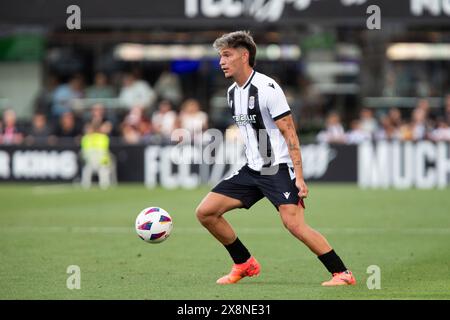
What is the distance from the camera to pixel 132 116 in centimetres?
2823

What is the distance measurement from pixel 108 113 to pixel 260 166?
787 inches

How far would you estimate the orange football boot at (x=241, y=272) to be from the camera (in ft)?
34.6

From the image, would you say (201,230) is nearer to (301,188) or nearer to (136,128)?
(301,188)

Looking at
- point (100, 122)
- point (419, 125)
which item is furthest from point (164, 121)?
point (419, 125)

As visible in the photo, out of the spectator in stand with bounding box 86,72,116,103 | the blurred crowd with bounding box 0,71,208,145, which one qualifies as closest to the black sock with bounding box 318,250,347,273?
the blurred crowd with bounding box 0,71,208,145

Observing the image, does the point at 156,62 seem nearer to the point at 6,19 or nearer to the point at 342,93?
the point at 342,93

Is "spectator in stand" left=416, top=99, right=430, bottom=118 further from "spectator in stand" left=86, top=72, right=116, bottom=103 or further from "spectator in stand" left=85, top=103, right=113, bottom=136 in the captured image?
"spectator in stand" left=86, top=72, right=116, bottom=103

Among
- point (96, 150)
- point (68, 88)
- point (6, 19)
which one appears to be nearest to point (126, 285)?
point (6, 19)

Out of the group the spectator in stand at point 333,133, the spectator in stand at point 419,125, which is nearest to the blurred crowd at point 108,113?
the spectator in stand at point 333,133

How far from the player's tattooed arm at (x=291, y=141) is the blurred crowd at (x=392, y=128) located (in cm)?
1577

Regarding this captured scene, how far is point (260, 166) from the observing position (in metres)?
10.4

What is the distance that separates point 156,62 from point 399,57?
685cm
